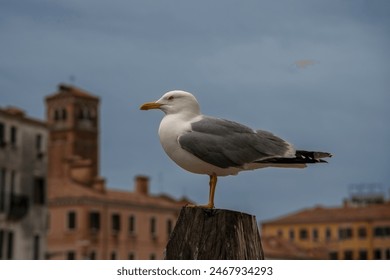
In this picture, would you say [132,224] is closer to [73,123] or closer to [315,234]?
[315,234]

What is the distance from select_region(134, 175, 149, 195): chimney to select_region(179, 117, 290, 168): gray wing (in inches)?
1156

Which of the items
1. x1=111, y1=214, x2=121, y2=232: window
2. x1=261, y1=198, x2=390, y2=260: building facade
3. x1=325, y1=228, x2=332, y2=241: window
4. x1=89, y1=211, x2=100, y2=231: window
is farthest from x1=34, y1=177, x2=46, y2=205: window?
x1=325, y1=228, x2=332, y2=241: window

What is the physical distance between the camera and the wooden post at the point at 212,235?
309cm

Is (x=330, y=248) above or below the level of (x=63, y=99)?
below

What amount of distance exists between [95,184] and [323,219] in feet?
28.9

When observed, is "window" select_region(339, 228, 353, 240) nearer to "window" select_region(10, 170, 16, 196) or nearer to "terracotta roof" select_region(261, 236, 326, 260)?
"terracotta roof" select_region(261, 236, 326, 260)

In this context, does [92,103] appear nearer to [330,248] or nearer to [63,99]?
[63,99]

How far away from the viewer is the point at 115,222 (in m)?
30.4

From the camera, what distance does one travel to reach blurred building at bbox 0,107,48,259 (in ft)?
71.6

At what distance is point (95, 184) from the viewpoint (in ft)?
101

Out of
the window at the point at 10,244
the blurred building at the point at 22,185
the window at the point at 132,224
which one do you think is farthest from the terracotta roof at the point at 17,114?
the window at the point at 132,224

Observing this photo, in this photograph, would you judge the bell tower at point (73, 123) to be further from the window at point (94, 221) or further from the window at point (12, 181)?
the window at point (12, 181)

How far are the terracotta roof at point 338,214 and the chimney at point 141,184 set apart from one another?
5843mm
